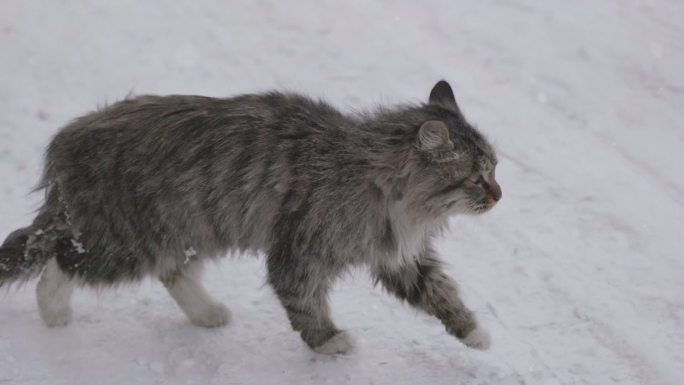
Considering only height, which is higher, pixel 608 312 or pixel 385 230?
pixel 385 230

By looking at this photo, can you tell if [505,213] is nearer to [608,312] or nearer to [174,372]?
[608,312]

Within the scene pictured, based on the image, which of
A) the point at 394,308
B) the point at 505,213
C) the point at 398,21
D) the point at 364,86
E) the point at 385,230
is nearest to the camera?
the point at 385,230

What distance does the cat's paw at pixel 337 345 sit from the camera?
Answer: 4.37 meters

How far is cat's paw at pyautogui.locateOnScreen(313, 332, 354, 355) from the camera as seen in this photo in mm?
4371

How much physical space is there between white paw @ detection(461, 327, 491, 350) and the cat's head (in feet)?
2.16

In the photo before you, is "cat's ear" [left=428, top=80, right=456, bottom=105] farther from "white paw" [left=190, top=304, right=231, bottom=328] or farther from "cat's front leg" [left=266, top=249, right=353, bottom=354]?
"white paw" [left=190, top=304, right=231, bottom=328]

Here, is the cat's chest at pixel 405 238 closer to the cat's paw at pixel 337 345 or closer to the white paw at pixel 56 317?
the cat's paw at pixel 337 345

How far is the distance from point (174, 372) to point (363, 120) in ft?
5.01

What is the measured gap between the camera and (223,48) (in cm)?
754

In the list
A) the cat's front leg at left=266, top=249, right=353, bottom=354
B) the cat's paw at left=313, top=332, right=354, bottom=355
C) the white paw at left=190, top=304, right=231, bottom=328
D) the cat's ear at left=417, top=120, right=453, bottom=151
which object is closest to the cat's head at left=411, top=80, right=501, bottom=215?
the cat's ear at left=417, top=120, right=453, bottom=151

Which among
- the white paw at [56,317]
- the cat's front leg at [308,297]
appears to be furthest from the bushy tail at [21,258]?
the cat's front leg at [308,297]

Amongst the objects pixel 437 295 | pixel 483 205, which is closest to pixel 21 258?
pixel 437 295

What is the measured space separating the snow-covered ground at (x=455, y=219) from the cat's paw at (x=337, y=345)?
2.4 inches

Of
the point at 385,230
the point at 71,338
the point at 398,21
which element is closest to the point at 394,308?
the point at 385,230
